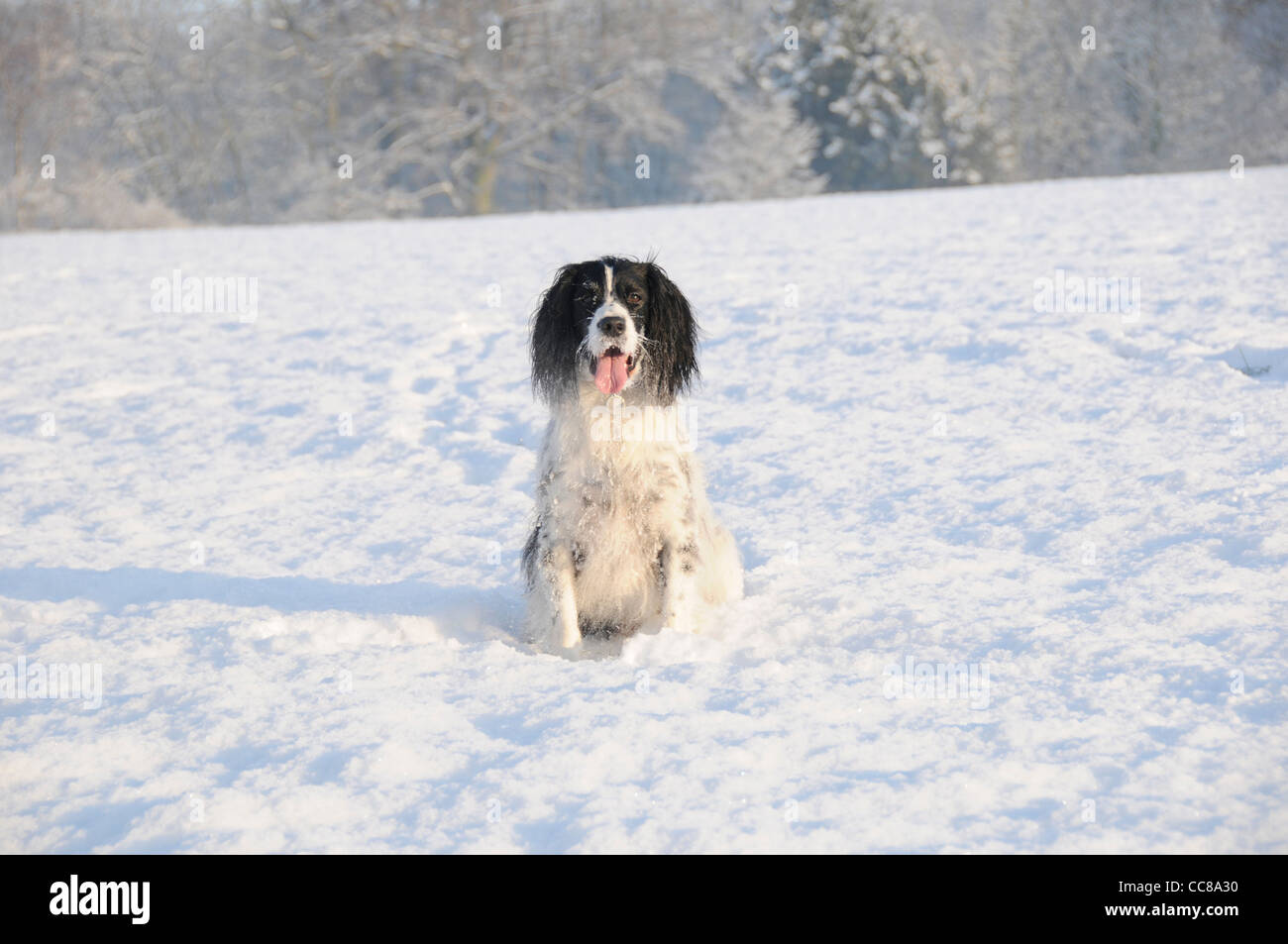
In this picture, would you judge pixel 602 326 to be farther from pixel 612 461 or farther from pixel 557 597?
pixel 557 597

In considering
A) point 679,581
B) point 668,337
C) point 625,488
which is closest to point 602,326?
point 668,337

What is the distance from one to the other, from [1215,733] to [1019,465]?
110 inches

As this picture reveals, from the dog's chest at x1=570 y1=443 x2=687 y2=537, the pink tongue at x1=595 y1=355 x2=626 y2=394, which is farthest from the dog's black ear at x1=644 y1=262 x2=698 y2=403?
the dog's chest at x1=570 y1=443 x2=687 y2=537

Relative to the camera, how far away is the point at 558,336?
4.49 m

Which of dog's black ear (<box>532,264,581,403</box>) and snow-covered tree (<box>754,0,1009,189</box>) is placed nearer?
dog's black ear (<box>532,264,581,403</box>)

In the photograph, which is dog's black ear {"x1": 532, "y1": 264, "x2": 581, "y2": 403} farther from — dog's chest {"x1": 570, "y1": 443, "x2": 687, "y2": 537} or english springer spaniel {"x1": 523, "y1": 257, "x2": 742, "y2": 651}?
dog's chest {"x1": 570, "y1": 443, "x2": 687, "y2": 537}

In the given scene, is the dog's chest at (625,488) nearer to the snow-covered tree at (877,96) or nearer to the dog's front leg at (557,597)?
the dog's front leg at (557,597)

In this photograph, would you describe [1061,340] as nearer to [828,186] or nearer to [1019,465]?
[1019,465]

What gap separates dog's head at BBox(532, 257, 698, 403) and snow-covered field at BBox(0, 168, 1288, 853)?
1.02 metres

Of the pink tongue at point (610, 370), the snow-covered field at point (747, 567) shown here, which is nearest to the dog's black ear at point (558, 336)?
the pink tongue at point (610, 370)

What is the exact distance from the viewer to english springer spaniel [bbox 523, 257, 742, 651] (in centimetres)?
440

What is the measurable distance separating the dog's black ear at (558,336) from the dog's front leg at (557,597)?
2.16 ft

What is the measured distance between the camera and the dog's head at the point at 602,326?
434 centimetres

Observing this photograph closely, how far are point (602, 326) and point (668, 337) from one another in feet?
1.06
